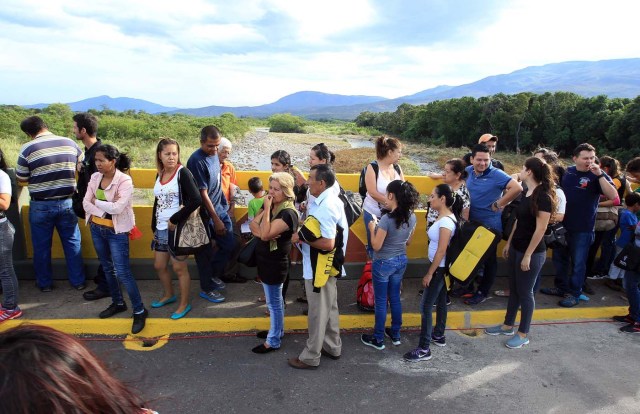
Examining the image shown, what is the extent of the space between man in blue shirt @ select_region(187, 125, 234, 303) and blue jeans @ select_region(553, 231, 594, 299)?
3.95 meters

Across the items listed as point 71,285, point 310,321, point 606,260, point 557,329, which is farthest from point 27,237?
point 606,260

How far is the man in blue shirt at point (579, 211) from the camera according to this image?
14.9 feet

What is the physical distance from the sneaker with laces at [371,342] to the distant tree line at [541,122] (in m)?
18.7

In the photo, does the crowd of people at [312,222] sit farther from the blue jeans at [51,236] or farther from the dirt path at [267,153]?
the dirt path at [267,153]

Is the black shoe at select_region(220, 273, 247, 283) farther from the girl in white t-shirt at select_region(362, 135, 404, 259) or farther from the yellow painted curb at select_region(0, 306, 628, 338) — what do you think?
the girl in white t-shirt at select_region(362, 135, 404, 259)

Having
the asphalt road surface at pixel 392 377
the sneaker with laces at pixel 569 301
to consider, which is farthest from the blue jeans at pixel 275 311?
the sneaker with laces at pixel 569 301

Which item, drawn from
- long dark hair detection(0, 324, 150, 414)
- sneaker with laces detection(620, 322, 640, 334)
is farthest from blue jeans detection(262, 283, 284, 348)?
sneaker with laces detection(620, 322, 640, 334)

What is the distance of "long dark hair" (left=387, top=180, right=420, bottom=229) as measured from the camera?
136 inches

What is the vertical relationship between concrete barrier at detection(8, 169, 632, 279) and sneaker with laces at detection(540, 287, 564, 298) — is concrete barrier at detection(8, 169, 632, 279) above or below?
above

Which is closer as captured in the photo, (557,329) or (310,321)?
(310,321)

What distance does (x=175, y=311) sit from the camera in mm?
4277

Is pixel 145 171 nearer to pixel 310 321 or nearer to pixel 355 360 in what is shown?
pixel 310 321

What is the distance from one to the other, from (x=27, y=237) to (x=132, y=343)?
2.27 metres

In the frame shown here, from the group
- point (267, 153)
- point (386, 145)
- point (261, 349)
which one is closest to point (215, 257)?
point (261, 349)
